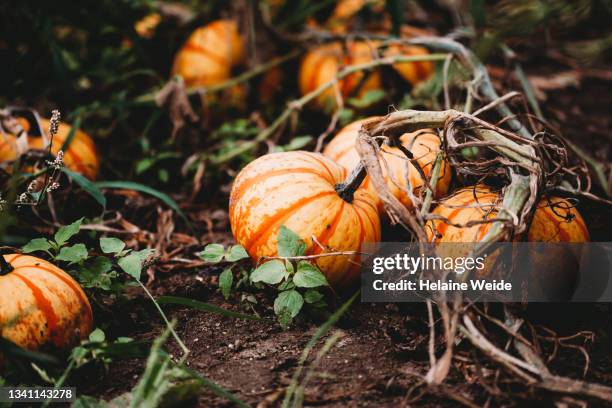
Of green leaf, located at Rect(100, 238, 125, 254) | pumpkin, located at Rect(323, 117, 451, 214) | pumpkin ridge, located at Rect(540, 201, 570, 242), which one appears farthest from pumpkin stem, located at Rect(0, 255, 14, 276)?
pumpkin ridge, located at Rect(540, 201, 570, 242)

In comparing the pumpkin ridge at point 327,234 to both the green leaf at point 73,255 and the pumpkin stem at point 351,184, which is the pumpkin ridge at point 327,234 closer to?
the pumpkin stem at point 351,184

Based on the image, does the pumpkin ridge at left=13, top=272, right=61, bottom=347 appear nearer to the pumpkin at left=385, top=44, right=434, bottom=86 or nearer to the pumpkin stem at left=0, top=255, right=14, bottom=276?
the pumpkin stem at left=0, top=255, right=14, bottom=276

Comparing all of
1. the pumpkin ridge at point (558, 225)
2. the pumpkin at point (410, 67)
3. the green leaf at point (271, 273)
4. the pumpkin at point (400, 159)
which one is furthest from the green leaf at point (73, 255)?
the pumpkin at point (410, 67)

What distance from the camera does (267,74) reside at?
3.77 metres

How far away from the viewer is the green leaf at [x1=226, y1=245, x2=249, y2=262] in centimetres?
212

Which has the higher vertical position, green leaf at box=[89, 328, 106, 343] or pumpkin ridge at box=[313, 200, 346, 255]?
pumpkin ridge at box=[313, 200, 346, 255]

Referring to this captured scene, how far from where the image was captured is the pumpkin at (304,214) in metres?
2.08

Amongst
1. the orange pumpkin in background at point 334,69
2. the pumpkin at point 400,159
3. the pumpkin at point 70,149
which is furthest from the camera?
the orange pumpkin in background at point 334,69

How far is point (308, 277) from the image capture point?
1980 mm

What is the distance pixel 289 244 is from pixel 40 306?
77cm

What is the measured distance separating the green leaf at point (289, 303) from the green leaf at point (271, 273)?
0.18ft

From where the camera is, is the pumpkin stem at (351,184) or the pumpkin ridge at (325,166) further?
the pumpkin ridge at (325,166)

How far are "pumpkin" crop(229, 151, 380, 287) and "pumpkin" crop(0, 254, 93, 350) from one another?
605 mm

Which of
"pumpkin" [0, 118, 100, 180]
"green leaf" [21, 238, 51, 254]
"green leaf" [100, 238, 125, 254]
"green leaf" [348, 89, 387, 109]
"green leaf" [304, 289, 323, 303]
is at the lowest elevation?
"green leaf" [304, 289, 323, 303]
